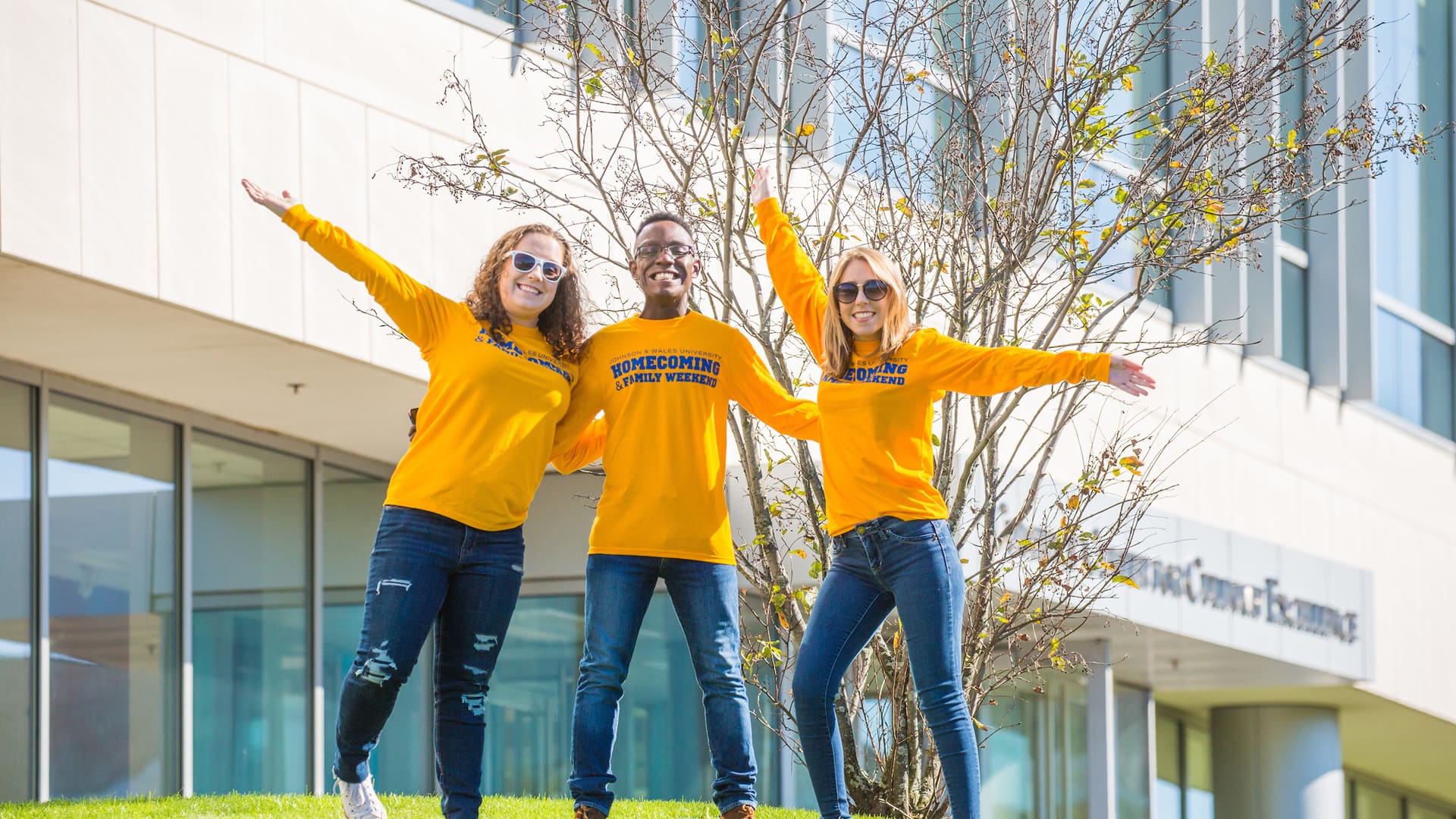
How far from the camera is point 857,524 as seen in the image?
5.90 m

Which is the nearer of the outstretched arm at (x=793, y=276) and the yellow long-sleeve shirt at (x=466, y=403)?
the yellow long-sleeve shirt at (x=466, y=403)

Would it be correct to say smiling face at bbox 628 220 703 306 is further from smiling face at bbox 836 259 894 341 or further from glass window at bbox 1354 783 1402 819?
glass window at bbox 1354 783 1402 819

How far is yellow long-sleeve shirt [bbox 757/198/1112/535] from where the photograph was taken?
584 centimetres

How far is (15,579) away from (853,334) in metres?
7.33

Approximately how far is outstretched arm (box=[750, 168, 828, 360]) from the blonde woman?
23 centimetres

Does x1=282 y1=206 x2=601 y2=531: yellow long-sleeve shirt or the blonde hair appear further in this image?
the blonde hair

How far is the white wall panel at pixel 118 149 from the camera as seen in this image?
980cm

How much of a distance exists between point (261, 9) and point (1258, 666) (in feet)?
41.3

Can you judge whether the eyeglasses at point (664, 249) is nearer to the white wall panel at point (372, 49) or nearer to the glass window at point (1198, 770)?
the white wall panel at point (372, 49)

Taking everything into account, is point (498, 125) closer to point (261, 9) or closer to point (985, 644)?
point (261, 9)

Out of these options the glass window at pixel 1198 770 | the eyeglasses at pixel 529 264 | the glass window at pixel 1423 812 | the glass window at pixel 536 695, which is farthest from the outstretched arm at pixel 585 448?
the glass window at pixel 1423 812

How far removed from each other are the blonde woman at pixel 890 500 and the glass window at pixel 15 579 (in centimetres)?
703

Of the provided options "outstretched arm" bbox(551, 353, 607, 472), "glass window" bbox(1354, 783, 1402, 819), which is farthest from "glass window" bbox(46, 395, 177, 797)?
"glass window" bbox(1354, 783, 1402, 819)

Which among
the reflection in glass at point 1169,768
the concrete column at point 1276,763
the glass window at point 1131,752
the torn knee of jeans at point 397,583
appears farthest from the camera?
the reflection in glass at point 1169,768
